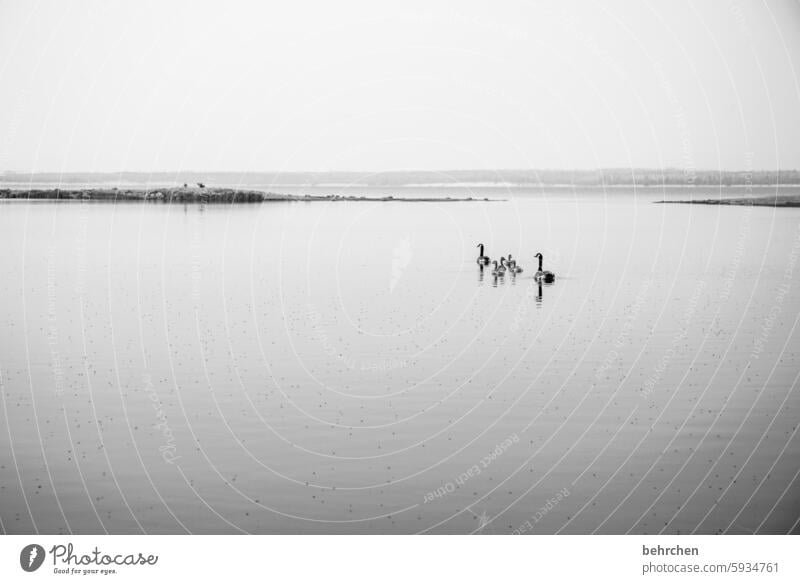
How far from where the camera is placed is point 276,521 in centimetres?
2420

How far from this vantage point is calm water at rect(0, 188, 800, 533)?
82.5 feet

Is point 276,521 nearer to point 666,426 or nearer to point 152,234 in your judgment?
point 666,426

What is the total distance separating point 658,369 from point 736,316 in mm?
13428

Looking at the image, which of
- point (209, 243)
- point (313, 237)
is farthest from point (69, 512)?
point (313, 237)

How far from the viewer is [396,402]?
33656 mm
